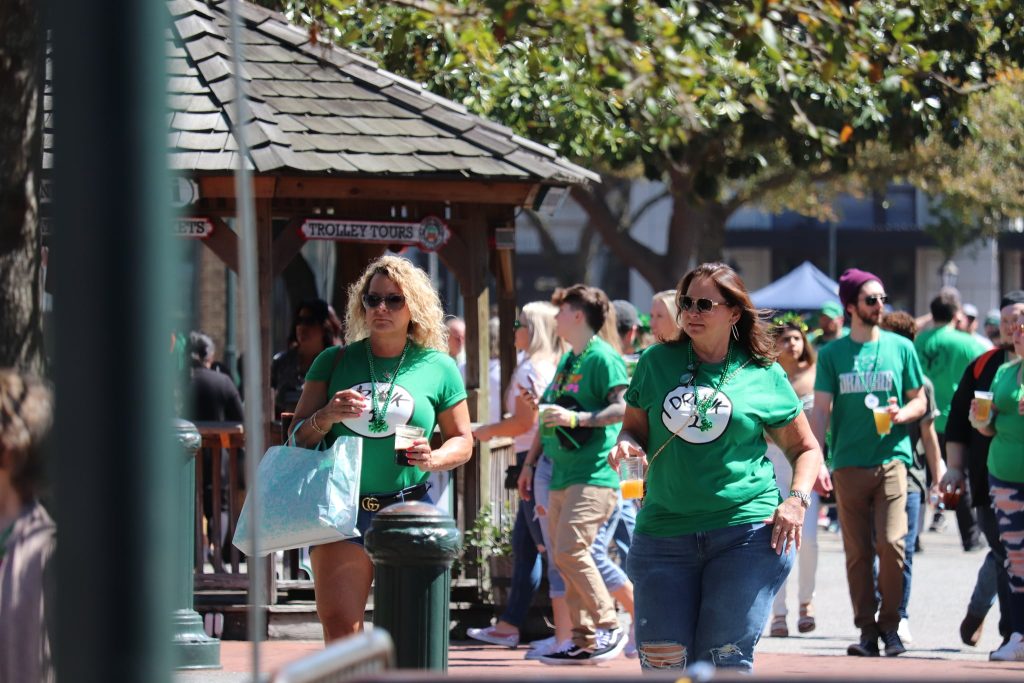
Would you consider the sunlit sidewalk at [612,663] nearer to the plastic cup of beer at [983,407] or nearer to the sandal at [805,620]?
the sandal at [805,620]

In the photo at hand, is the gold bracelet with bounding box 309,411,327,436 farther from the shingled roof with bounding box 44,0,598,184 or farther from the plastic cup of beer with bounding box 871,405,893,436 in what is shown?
the plastic cup of beer with bounding box 871,405,893,436

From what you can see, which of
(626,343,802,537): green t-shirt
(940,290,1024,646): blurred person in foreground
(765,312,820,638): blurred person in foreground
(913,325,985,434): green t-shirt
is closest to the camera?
(626,343,802,537): green t-shirt

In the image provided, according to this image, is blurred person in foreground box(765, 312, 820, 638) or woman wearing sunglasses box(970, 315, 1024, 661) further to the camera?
blurred person in foreground box(765, 312, 820, 638)

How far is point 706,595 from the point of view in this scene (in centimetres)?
530

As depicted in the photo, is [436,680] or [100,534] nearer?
[100,534]

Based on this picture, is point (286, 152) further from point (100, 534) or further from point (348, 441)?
point (100, 534)

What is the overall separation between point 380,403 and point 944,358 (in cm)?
884

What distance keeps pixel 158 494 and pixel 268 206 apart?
673 centimetres

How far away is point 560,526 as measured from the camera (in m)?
8.21

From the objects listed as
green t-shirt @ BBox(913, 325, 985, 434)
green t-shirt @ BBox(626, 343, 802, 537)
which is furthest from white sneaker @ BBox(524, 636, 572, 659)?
green t-shirt @ BBox(913, 325, 985, 434)

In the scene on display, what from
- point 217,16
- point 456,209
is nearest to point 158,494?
point 456,209

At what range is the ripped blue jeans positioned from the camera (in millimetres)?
5227

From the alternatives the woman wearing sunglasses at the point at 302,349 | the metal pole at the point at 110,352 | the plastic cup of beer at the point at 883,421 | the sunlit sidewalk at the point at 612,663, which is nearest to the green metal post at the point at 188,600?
the sunlit sidewalk at the point at 612,663

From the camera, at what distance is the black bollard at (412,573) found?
498 centimetres
